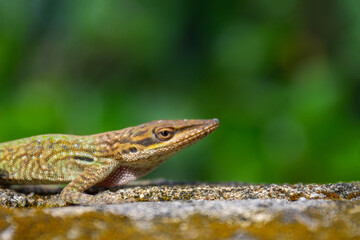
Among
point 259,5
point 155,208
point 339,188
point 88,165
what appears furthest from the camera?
point 259,5

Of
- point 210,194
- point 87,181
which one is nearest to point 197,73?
point 87,181

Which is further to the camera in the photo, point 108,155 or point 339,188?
point 108,155

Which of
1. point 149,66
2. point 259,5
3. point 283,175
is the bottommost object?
point 283,175

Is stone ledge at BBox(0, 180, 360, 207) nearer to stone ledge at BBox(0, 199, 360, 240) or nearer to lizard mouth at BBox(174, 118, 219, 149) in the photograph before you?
lizard mouth at BBox(174, 118, 219, 149)

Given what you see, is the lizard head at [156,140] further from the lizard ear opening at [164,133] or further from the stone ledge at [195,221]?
the stone ledge at [195,221]

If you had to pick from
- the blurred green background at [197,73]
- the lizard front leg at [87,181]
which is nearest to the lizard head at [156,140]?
the lizard front leg at [87,181]

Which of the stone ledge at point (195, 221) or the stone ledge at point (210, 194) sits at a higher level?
the stone ledge at point (195, 221)

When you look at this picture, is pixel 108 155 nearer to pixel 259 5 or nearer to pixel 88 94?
pixel 88 94

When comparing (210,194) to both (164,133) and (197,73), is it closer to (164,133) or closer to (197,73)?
(164,133)

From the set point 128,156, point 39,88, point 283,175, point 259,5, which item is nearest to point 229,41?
point 259,5
